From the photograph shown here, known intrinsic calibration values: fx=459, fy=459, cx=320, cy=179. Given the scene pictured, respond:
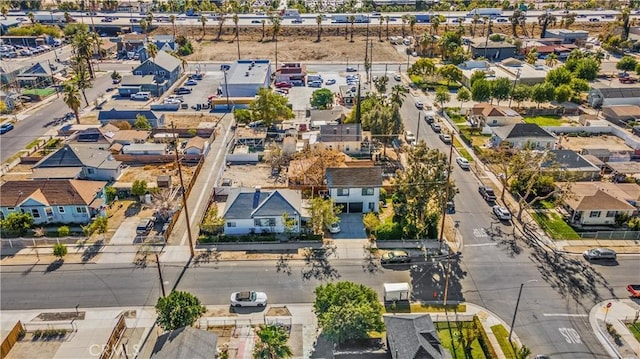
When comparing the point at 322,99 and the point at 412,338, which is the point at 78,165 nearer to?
the point at 322,99

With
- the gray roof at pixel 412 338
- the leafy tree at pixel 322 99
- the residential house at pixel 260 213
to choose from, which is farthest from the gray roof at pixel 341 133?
the gray roof at pixel 412 338

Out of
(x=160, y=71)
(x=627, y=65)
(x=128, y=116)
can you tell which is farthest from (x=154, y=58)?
(x=627, y=65)

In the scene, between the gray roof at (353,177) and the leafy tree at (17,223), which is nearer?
the leafy tree at (17,223)

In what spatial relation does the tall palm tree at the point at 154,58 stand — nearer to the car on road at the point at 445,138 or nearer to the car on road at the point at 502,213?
the car on road at the point at 445,138

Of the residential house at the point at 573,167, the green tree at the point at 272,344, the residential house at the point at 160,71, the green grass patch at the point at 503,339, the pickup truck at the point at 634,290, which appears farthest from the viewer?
the residential house at the point at 160,71

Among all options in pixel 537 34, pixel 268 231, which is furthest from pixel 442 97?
pixel 537 34

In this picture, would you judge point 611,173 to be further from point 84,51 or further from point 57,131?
point 84,51

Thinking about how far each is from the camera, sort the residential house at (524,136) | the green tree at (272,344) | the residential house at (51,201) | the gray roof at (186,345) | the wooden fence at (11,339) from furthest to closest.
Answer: the residential house at (524,136), the residential house at (51,201), the wooden fence at (11,339), the gray roof at (186,345), the green tree at (272,344)
